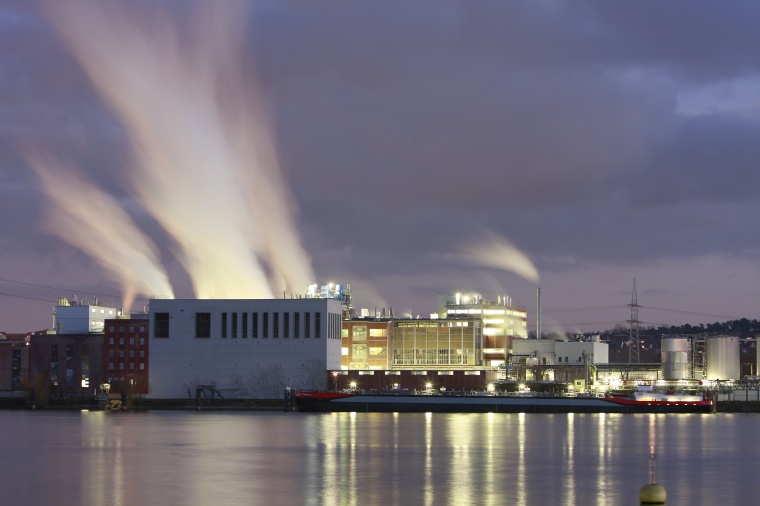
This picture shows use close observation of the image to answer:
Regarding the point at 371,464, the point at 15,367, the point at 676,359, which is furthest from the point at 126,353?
the point at 371,464

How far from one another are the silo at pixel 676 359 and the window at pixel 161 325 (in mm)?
63554

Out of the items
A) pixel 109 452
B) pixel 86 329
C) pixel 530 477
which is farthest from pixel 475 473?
pixel 86 329

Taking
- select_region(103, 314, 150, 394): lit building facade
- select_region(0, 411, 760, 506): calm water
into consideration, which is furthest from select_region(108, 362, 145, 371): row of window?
select_region(0, 411, 760, 506): calm water

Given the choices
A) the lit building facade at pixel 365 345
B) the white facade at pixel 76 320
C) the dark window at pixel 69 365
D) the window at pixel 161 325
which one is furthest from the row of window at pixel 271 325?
the white facade at pixel 76 320

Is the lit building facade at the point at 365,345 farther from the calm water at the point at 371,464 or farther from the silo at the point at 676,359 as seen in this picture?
the calm water at the point at 371,464

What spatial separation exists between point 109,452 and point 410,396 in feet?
224

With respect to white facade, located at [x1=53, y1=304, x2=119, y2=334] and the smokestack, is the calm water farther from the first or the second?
the smokestack

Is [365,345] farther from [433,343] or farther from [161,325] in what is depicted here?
[161,325]

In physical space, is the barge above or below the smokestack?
below

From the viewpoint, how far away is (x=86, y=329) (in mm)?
150125

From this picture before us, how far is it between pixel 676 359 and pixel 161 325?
2560 inches

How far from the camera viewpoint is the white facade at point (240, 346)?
130625 mm

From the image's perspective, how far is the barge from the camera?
12400 centimetres

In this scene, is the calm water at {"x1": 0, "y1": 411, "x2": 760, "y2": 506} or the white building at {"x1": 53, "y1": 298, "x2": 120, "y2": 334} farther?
the white building at {"x1": 53, "y1": 298, "x2": 120, "y2": 334}
